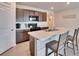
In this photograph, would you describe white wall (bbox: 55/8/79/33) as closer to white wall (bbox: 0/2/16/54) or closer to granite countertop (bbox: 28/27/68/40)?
granite countertop (bbox: 28/27/68/40)

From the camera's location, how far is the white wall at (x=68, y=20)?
2.34 meters

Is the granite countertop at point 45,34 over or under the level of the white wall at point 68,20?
under

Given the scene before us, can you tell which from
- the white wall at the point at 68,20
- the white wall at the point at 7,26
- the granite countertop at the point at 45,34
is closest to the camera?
the granite countertop at the point at 45,34

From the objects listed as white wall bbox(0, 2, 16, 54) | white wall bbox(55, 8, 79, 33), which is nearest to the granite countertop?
white wall bbox(55, 8, 79, 33)

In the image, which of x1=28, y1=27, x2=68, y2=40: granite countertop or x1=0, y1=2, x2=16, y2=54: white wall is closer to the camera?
x1=28, y1=27, x2=68, y2=40: granite countertop

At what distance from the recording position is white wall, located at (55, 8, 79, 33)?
7.69 ft

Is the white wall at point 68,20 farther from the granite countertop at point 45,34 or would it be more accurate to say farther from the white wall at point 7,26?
the white wall at point 7,26

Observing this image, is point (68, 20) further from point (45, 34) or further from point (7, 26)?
point (7, 26)

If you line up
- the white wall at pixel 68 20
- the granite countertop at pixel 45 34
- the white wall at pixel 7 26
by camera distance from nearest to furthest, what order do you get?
the granite countertop at pixel 45 34 → the white wall at pixel 68 20 → the white wall at pixel 7 26

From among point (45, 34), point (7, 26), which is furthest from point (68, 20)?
point (7, 26)

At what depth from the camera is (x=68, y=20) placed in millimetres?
2404

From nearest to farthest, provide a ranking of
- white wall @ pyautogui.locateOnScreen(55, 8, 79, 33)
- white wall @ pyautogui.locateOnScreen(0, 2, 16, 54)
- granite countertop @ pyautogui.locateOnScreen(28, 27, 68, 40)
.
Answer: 1. granite countertop @ pyautogui.locateOnScreen(28, 27, 68, 40)
2. white wall @ pyautogui.locateOnScreen(55, 8, 79, 33)
3. white wall @ pyautogui.locateOnScreen(0, 2, 16, 54)

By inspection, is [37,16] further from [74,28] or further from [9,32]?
[9,32]

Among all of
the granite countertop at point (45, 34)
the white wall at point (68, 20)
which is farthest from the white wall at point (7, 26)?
the white wall at point (68, 20)
